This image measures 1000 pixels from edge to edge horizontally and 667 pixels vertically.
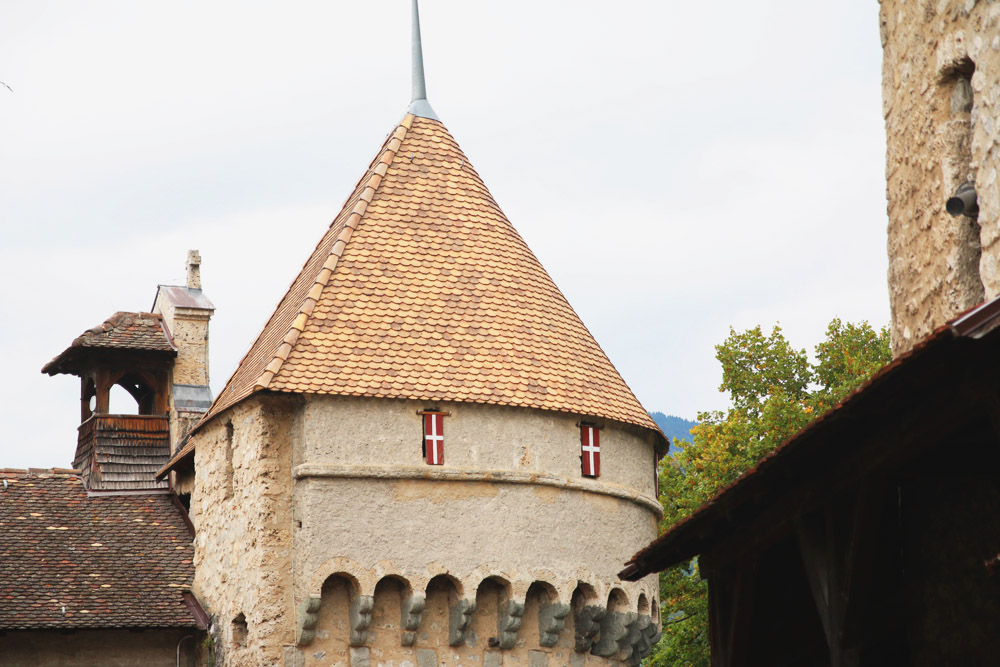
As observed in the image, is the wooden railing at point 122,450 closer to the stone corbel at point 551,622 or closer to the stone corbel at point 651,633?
the stone corbel at point 551,622

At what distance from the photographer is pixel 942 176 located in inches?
348

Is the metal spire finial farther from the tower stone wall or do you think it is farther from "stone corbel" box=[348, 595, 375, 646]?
"stone corbel" box=[348, 595, 375, 646]

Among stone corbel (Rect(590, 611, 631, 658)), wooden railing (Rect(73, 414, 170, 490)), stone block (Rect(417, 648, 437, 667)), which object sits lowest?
stone block (Rect(417, 648, 437, 667))

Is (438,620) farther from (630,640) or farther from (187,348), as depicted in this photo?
(187,348)

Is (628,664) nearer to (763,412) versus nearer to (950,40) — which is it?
(763,412)

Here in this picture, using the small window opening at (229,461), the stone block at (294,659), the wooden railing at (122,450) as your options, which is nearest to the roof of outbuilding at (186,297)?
the wooden railing at (122,450)

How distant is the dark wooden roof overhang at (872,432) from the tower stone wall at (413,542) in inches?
280

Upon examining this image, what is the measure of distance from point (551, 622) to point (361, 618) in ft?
7.41

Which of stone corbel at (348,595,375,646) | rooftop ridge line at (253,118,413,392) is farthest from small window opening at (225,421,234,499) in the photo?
stone corbel at (348,595,375,646)

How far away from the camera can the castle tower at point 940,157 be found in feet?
26.6

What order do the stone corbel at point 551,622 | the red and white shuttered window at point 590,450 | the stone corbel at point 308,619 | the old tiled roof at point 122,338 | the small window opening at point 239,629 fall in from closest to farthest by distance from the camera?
the stone corbel at point 308,619 → the stone corbel at point 551,622 → the small window opening at point 239,629 → the red and white shuttered window at point 590,450 → the old tiled roof at point 122,338

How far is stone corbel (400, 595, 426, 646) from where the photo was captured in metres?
15.2

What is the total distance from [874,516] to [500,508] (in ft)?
31.1

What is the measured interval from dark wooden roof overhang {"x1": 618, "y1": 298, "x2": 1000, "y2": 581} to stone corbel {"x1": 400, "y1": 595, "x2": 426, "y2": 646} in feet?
22.7
